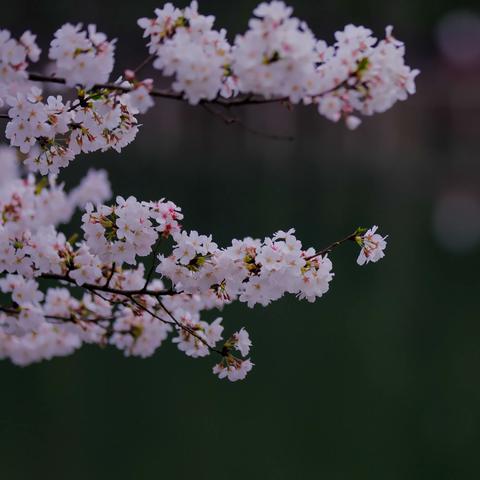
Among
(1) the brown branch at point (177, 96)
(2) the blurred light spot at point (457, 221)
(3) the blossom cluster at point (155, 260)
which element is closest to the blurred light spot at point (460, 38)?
(2) the blurred light spot at point (457, 221)

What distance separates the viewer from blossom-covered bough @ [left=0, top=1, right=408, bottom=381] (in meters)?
2.62

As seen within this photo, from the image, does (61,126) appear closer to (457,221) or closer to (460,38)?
(457,221)

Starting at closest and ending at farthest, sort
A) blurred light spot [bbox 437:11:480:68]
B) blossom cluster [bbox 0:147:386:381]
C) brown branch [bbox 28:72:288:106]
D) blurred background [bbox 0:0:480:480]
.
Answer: brown branch [bbox 28:72:288:106]
blossom cluster [bbox 0:147:386:381]
blurred background [bbox 0:0:480:480]
blurred light spot [bbox 437:11:480:68]

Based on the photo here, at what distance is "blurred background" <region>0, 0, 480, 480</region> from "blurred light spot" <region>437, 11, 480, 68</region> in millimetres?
4699

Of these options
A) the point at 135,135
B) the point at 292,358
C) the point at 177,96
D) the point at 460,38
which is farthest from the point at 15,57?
the point at 460,38

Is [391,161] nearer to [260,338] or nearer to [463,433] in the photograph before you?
[260,338]

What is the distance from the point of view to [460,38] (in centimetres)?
4488

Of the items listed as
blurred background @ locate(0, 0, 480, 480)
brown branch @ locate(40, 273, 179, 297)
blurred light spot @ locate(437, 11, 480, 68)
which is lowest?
brown branch @ locate(40, 273, 179, 297)

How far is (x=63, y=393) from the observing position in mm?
14789

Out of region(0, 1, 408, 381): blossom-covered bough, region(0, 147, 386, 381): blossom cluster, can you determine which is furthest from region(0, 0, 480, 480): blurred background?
region(0, 147, 386, 381): blossom cluster

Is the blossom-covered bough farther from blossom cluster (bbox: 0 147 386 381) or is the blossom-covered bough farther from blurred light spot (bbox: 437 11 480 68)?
blurred light spot (bbox: 437 11 480 68)

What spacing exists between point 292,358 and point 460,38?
31.4 m

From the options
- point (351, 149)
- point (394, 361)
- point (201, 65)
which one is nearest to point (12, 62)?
point (201, 65)

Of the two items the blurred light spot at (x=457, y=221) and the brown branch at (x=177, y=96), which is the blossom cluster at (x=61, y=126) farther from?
Result: the blurred light spot at (x=457, y=221)
